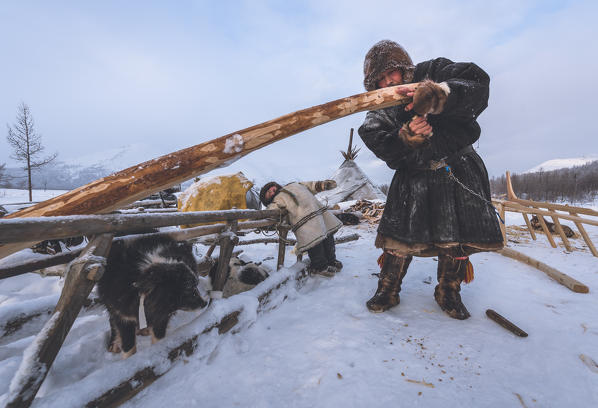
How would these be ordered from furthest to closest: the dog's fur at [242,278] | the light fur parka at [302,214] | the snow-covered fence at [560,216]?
the snow-covered fence at [560,216] < the light fur parka at [302,214] < the dog's fur at [242,278]

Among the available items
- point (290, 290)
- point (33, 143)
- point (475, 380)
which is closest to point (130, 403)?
point (290, 290)

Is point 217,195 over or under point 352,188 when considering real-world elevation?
under

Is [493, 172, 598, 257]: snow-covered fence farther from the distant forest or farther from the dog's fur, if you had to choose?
the distant forest

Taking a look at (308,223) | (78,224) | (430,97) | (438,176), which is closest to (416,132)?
(430,97)

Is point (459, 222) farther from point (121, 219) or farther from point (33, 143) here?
point (33, 143)

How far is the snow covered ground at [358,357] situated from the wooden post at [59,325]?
87 mm

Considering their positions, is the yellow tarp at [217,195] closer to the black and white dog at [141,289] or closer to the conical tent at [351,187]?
the black and white dog at [141,289]

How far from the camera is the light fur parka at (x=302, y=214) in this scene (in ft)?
10.6

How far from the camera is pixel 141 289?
1645 mm

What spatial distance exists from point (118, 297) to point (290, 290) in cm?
156

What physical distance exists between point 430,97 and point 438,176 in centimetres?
81

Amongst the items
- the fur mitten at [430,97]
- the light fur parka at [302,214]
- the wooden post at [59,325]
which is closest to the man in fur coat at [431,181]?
the fur mitten at [430,97]

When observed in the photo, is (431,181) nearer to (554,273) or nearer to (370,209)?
(554,273)

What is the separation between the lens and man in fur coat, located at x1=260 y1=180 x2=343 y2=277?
3260mm
